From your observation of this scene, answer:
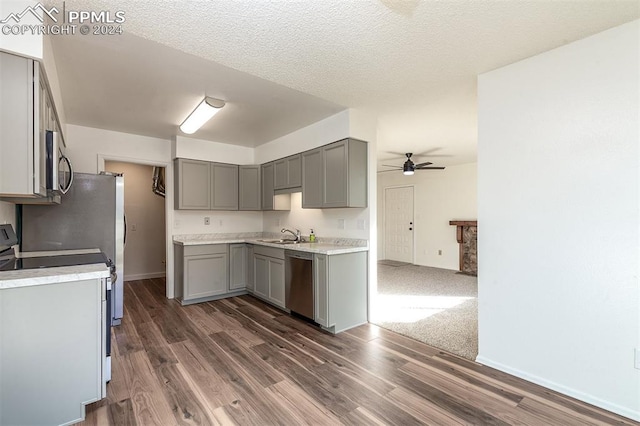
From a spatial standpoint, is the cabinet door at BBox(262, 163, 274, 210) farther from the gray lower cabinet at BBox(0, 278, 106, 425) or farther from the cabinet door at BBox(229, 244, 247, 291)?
the gray lower cabinet at BBox(0, 278, 106, 425)

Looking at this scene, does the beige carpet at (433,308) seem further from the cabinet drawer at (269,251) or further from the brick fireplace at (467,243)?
the cabinet drawer at (269,251)

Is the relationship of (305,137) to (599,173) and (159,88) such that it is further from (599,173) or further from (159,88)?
(599,173)

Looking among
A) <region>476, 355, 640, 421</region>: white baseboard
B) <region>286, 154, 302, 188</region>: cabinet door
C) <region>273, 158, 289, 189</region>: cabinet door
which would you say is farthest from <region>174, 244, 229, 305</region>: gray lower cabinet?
<region>476, 355, 640, 421</region>: white baseboard

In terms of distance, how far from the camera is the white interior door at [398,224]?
24.2 ft

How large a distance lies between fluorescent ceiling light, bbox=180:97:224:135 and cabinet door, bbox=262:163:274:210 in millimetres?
1289

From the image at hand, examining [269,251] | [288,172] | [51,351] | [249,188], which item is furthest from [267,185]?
[51,351]

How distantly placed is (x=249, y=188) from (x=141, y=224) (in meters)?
2.49

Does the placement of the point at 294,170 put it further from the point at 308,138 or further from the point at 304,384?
the point at 304,384

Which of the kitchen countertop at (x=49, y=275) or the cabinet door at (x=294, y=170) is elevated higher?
the cabinet door at (x=294, y=170)

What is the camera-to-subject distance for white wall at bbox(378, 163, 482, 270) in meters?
6.37

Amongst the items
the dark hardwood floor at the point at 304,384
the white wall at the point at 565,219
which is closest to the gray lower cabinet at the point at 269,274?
the dark hardwood floor at the point at 304,384

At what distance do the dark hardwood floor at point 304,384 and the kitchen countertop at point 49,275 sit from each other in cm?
84

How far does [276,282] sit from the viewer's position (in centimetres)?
376

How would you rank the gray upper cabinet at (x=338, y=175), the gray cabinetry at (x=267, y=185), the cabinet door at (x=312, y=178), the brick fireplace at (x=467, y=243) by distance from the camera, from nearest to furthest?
the gray upper cabinet at (x=338, y=175) → the cabinet door at (x=312, y=178) → the gray cabinetry at (x=267, y=185) → the brick fireplace at (x=467, y=243)
